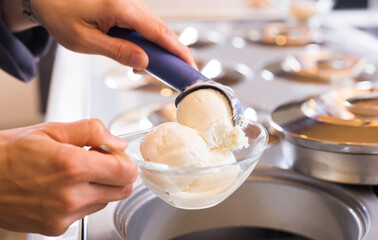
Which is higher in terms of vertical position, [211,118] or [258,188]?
[211,118]

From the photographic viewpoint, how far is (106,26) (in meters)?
0.78

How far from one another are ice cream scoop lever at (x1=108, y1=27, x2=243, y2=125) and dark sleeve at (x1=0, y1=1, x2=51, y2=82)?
1.42 ft

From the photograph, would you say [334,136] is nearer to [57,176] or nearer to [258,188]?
[258,188]

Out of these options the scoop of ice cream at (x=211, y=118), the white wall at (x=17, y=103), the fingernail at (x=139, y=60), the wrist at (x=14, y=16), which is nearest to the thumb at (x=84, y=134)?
the scoop of ice cream at (x=211, y=118)

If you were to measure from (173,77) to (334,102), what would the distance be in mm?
263

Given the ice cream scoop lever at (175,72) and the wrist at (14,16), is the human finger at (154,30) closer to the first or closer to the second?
the ice cream scoop lever at (175,72)

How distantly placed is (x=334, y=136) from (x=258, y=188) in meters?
0.15

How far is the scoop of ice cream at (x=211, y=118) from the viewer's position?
0.57m

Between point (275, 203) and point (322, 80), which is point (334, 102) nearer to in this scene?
point (275, 203)

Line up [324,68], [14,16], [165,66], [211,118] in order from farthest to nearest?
1. [324,68]
2. [14,16]
3. [165,66]
4. [211,118]

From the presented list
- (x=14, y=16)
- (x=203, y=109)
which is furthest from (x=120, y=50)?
(x=14, y=16)

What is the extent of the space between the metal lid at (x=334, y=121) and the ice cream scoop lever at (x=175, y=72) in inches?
5.4

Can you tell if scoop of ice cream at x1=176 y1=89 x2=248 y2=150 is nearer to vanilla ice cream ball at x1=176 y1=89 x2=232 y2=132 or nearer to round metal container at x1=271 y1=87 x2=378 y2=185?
vanilla ice cream ball at x1=176 y1=89 x2=232 y2=132

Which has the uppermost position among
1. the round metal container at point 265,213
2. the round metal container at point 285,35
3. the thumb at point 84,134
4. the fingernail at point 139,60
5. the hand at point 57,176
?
the round metal container at point 285,35
